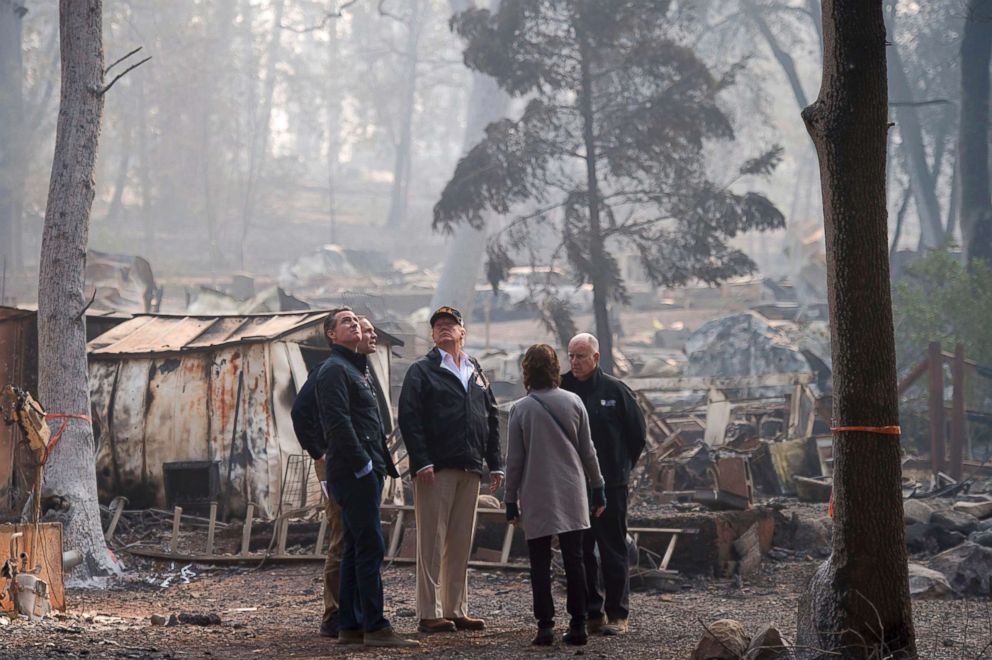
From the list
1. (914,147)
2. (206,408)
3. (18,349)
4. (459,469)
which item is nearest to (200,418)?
(206,408)

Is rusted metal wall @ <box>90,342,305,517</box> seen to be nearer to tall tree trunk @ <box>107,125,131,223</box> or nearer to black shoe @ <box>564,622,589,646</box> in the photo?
black shoe @ <box>564,622,589,646</box>

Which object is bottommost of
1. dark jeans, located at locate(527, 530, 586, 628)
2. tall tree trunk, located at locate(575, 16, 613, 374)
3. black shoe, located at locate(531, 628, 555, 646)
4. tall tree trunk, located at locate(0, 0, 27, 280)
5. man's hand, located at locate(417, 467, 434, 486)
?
black shoe, located at locate(531, 628, 555, 646)

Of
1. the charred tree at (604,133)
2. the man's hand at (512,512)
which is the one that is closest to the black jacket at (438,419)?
the man's hand at (512,512)

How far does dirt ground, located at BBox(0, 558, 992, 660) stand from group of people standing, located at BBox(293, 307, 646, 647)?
0.24 meters

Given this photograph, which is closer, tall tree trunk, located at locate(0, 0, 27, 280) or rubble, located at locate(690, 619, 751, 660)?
rubble, located at locate(690, 619, 751, 660)

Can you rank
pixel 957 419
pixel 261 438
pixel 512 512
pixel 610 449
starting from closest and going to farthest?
pixel 512 512
pixel 610 449
pixel 261 438
pixel 957 419

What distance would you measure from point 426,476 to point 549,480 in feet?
2.40

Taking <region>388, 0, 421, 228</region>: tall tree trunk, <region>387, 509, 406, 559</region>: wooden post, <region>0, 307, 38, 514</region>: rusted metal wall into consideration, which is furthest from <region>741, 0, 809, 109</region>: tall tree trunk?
<region>388, 0, 421, 228</region>: tall tree trunk

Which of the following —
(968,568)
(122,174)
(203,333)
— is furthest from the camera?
(122,174)

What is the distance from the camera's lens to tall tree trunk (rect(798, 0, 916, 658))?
18.2ft

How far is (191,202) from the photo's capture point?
54844 millimetres

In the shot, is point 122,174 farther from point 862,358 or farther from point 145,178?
point 862,358

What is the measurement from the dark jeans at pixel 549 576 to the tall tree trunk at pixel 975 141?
21.1m

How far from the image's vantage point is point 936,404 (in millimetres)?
17172
